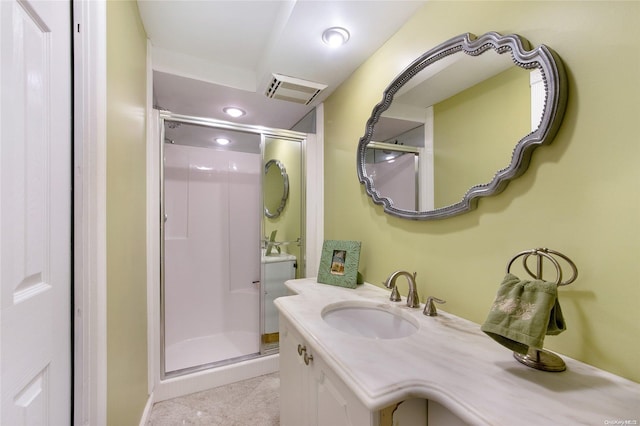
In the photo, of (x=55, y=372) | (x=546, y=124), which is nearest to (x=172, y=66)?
Answer: (x=55, y=372)

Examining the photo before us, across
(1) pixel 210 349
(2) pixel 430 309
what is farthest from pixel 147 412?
(2) pixel 430 309

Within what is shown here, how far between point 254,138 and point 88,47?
2.19 metres

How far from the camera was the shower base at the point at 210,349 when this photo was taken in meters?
2.11

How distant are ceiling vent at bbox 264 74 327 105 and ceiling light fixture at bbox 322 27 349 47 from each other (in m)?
0.41

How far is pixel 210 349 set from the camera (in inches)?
93.4

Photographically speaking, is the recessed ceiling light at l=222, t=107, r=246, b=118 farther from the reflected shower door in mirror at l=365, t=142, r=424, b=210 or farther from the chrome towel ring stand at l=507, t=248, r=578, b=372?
the chrome towel ring stand at l=507, t=248, r=578, b=372

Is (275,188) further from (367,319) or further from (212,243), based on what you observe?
(367,319)

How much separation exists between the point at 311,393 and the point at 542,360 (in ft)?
2.55

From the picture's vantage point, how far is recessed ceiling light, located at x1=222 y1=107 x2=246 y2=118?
8.04 feet

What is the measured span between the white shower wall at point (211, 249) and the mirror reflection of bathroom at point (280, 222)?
32cm

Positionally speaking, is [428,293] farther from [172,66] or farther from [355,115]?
[172,66]

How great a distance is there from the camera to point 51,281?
67 centimetres

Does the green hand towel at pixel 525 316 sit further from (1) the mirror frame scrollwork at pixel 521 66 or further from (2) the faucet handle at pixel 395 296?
(2) the faucet handle at pixel 395 296

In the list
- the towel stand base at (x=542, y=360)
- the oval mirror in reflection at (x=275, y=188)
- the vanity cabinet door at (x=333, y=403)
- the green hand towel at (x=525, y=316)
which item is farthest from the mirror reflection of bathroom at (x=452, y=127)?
the oval mirror in reflection at (x=275, y=188)
